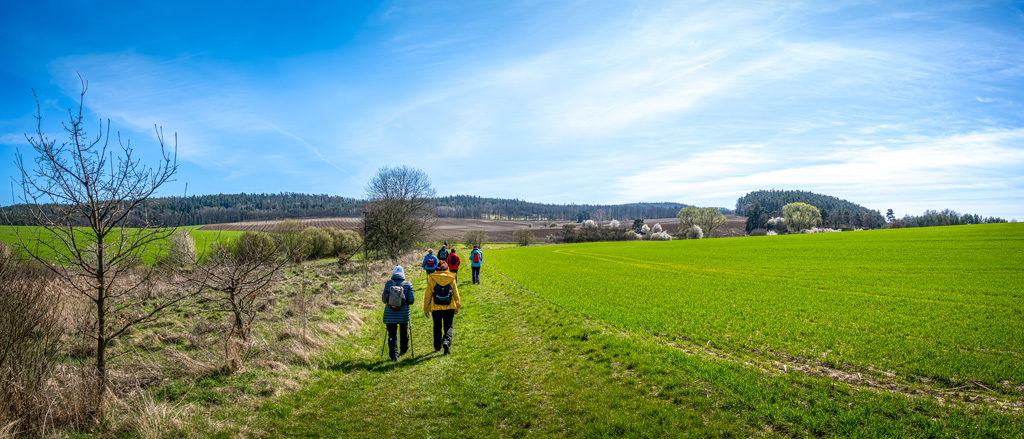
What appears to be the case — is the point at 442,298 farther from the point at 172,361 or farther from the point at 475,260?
the point at 475,260

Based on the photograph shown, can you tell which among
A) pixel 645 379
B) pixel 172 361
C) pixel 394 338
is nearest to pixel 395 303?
pixel 394 338

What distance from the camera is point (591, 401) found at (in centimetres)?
686

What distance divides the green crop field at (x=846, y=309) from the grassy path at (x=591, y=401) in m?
2.09

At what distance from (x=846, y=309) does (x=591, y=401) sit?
12.6 m

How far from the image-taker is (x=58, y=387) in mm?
5617

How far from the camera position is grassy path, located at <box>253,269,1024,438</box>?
18.9 ft

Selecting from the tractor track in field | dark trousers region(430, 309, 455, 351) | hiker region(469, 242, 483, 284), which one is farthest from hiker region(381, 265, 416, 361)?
hiker region(469, 242, 483, 284)

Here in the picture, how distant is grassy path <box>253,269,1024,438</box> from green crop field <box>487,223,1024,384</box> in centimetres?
209

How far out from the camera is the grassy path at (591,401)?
5746 mm

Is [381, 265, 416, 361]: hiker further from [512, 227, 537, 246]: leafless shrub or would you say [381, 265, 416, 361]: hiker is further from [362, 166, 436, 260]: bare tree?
[512, 227, 537, 246]: leafless shrub

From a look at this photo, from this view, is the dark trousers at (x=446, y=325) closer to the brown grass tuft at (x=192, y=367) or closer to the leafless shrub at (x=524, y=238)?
the brown grass tuft at (x=192, y=367)

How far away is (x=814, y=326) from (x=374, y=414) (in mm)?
12118

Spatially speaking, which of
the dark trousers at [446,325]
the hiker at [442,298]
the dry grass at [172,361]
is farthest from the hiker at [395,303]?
the dry grass at [172,361]

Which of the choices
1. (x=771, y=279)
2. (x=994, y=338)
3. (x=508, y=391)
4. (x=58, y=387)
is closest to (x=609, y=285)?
(x=771, y=279)
